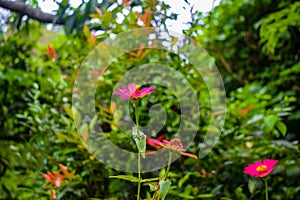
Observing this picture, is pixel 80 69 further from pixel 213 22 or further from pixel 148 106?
pixel 213 22

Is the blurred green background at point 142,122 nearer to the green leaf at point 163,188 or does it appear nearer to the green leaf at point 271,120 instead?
the green leaf at point 271,120

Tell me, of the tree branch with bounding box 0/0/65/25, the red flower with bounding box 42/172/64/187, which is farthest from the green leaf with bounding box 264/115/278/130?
the tree branch with bounding box 0/0/65/25

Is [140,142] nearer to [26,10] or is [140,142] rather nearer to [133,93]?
[133,93]

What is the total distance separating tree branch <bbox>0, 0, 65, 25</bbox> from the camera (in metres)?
1.47

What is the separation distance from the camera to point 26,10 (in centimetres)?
149

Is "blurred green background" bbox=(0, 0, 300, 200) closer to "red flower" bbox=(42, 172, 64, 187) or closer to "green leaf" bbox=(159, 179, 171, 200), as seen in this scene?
"red flower" bbox=(42, 172, 64, 187)

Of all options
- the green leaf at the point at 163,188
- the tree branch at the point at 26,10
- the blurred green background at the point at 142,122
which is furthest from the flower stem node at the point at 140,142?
the tree branch at the point at 26,10

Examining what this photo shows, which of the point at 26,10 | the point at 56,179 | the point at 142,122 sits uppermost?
the point at 26,10

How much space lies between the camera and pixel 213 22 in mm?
2117

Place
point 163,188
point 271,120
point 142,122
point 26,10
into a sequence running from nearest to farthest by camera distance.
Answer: point 163,188
point 271,120
point 142,122
point 26,10

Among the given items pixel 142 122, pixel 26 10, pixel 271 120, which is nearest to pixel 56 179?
pixel 142 122

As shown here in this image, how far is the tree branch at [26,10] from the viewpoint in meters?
1.47

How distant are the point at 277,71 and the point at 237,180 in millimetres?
783

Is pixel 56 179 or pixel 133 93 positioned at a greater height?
pixel 133 93
